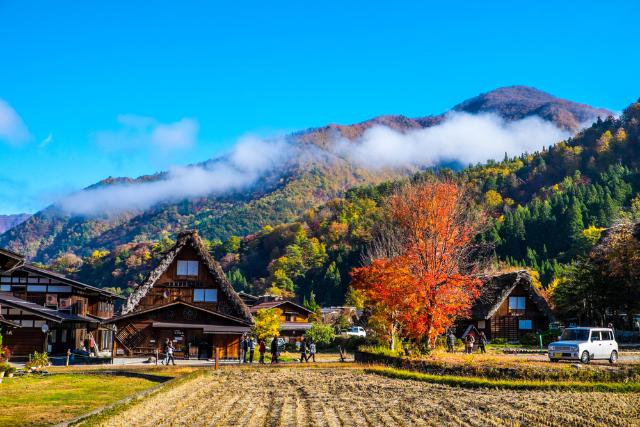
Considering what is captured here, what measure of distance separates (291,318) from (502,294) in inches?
959

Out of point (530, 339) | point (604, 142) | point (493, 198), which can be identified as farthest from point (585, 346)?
point (604, 142)

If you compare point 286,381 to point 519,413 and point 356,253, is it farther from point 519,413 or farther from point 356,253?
point 356,253

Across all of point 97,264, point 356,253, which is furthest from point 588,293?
point 97,264

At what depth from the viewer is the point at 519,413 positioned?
1514 cm

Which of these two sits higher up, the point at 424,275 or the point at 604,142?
the point at 604,142

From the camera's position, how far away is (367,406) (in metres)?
16.9

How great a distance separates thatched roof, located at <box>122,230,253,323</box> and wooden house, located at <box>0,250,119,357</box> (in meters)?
3.09

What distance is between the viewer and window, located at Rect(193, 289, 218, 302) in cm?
4662

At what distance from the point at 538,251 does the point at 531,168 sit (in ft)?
→ 223

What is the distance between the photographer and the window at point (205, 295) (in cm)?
4662

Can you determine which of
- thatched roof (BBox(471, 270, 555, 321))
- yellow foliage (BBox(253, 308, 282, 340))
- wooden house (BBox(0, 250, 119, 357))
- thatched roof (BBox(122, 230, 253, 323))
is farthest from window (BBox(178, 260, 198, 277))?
thatched roof (BBox(471, 270, 555, 321))

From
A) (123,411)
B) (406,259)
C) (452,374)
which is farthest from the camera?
(406,259)

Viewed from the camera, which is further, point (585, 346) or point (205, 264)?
point (205, 264)

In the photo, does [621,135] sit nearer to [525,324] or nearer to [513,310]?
[525,324]
